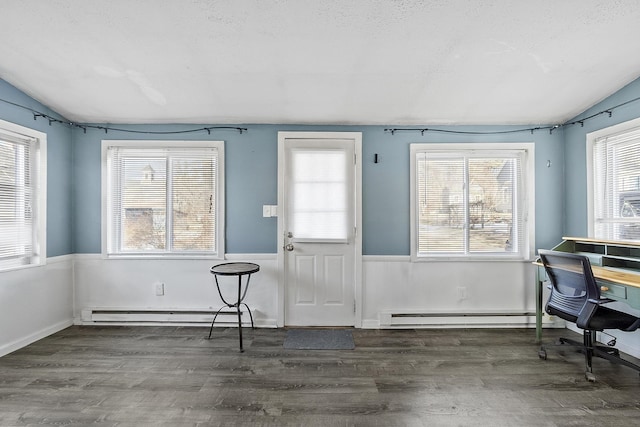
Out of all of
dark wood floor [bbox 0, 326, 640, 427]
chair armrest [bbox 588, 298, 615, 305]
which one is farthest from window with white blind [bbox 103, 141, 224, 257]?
chair armrest [bbox 588, 298, 615, 305]

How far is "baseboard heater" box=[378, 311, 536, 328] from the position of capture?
356 centimetres

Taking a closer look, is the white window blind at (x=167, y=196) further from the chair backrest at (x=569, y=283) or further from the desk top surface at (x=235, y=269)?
the chair backrest at (x=569, y=283)

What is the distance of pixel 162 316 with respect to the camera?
3598 millimetres

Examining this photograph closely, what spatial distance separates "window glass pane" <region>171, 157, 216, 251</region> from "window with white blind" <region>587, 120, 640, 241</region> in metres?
4.04

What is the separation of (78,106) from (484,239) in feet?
15.0

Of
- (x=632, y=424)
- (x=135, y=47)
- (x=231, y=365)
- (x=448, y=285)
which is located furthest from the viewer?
(x=448, y=285)

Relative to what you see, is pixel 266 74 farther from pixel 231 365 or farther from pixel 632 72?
pixel 632 72

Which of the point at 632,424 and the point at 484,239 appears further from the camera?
the point at 484,239

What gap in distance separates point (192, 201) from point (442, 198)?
112 inches

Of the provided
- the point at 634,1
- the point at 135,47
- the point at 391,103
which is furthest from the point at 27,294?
the point at 634,1

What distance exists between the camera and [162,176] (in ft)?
12.1

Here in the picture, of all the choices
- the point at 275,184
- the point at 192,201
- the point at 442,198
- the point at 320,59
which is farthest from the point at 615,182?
the point at 192,201

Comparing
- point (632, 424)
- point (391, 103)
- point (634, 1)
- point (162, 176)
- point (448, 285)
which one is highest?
point (634, 1)

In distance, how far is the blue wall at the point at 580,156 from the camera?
303cm
